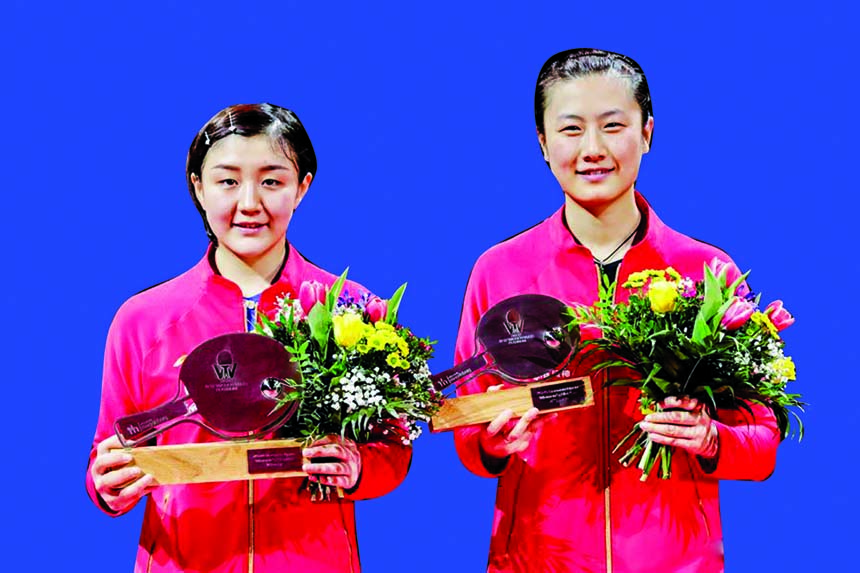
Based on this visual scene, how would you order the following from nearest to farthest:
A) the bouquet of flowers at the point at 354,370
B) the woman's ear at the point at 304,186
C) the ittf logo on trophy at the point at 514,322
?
the bouquet of flowers at the point at 354,370
the ittf logo on trophy at the point at 514,322
the woman's ear at the point at 304,186

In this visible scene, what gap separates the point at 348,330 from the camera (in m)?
4.35

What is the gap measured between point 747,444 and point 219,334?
1.82 meters

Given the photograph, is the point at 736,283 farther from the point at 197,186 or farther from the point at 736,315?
the point at 197,186

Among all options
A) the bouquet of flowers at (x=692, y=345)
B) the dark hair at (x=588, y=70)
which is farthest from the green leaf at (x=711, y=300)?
the dark hair at (x=588, y=70)

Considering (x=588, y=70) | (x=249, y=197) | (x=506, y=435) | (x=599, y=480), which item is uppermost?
(x=588, y=70)

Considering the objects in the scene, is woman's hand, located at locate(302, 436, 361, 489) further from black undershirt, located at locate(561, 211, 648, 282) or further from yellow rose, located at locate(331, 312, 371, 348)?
black undershirt, located at locate(561, 211, 648, 282)

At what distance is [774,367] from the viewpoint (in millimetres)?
4441

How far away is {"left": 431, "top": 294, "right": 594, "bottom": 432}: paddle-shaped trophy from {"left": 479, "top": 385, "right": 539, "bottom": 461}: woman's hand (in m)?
0.04

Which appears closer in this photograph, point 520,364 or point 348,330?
point 348,330

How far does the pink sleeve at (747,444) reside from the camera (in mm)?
4547

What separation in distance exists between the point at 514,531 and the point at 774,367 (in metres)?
1.05

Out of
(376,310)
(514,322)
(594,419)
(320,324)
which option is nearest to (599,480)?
(594,419)

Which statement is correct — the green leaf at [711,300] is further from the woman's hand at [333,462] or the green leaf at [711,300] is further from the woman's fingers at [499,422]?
the woman's hand at [333,462]

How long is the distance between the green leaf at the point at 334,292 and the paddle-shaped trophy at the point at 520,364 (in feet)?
1.37
